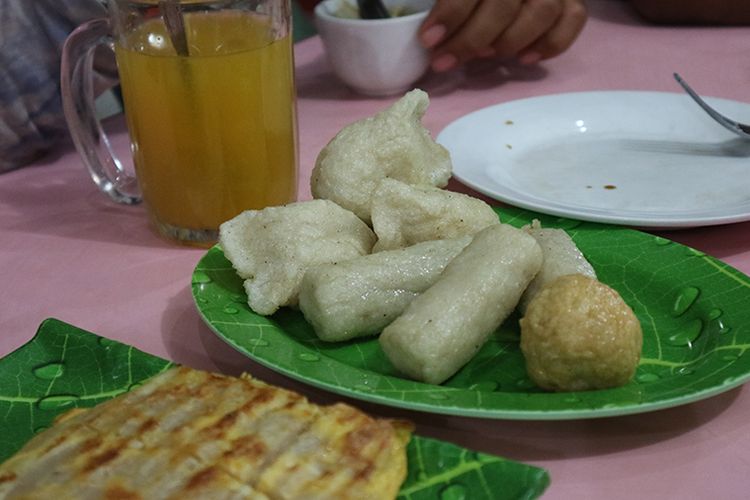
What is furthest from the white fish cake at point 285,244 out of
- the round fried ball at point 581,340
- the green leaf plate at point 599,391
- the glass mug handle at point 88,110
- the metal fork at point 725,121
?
the metal fork at point 725,121

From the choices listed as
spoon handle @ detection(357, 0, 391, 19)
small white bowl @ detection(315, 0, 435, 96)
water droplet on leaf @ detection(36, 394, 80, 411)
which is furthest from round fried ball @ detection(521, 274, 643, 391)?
spoon handle @ detection(357, 0, 391, 19)

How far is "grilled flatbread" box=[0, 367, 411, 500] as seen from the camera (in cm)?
65

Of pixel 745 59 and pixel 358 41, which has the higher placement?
pixel 358 41

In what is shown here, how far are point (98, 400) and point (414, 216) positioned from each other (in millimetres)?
409

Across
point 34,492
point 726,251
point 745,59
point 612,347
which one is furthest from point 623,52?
point 34,492

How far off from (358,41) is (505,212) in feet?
2.23

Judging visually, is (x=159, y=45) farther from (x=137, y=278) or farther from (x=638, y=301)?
(x=638, y=301)

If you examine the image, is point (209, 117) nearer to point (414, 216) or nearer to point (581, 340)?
point (414, 216)

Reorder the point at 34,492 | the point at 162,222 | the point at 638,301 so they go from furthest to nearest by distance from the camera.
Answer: the point at 162,222
the point at 638,301
the point at 34,492

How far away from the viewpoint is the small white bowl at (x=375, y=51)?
1.73 m

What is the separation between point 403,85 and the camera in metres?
1.84

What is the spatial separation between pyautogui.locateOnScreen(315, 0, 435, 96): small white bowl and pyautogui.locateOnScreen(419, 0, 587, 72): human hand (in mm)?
33

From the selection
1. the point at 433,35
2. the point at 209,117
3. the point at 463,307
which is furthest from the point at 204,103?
the point at 433,35

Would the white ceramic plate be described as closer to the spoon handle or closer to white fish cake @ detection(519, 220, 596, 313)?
white fish cake @ detection(519, 220, 596, 313)
